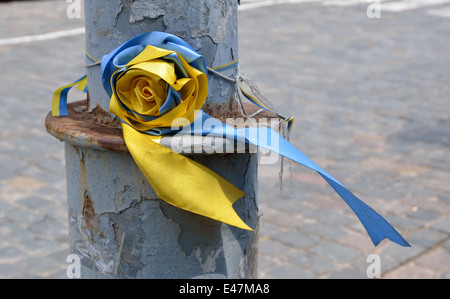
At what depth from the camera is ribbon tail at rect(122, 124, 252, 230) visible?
5.69 ft

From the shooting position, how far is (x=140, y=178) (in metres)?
1.82

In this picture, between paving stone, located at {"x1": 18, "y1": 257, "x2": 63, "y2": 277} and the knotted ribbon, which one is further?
paving stone, located at {"x1": 18, "y1": 257, "x2": 63, "y2": 277}

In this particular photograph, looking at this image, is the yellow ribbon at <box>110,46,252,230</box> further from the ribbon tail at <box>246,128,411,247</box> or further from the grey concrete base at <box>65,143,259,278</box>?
the ribbon tail at <box>246,128,411,247</box>

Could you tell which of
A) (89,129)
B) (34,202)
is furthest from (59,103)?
(34,202)

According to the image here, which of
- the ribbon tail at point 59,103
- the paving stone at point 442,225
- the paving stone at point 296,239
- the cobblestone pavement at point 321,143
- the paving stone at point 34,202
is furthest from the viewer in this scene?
the paving stone at point 34,202

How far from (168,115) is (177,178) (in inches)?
6.6

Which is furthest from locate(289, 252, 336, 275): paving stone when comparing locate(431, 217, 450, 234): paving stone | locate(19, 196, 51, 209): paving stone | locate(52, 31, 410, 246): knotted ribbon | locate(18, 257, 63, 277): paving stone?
locate(52, 31, 410, 246): knotted ribbon

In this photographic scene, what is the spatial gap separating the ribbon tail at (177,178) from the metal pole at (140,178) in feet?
0.13

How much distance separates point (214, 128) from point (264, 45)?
7874 millimetres

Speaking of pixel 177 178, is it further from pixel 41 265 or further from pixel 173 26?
pixel 41 265

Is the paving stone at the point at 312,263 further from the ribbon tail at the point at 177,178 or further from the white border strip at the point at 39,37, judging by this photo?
the white border strip at the point at 39,37

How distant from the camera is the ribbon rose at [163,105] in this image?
5.67 feet

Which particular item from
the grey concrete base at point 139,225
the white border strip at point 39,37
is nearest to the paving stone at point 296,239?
the grey concrete base at point 139,225

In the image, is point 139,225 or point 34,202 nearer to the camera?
point 139,225
